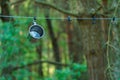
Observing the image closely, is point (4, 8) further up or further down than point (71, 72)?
further up

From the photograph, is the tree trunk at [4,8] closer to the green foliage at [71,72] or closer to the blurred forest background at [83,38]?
the blurred forest background at [83,38]

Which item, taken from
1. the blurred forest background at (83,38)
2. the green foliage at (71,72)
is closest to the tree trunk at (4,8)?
the blurred forest background at (83,38)

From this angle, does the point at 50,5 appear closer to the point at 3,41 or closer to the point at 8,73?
the point at 3,41

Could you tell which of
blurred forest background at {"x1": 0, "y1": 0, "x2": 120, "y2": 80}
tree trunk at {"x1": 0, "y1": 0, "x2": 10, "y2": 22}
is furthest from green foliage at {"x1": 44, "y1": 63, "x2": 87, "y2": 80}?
tree trunk at {"x1": 0, "y1": 0, "x2": 10, "y2": 22}

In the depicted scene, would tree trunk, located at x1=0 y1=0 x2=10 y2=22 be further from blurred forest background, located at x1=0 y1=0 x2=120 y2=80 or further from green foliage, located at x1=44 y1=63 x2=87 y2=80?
green foliage, located at x1=44 y1=63 x2=87 y2=80

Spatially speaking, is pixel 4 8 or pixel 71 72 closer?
pixel 71 72

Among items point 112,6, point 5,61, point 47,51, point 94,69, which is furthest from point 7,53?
point 47,51

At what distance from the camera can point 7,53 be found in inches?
426

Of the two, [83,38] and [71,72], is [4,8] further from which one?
[83,38]

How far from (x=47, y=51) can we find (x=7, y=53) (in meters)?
16.2

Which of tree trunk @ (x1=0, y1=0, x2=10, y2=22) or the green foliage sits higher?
tree trunk @ (x1=0, y1=0, x2=10, y2=22)

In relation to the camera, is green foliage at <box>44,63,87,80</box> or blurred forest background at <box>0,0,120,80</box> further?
green foliage at <box>44,63,87,80</box>

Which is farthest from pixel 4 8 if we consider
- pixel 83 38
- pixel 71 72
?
pixel 83 38

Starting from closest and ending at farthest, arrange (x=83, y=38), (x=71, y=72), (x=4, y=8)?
(x=83, y=38) < (x=71, y=72) < (x=4, y=8)
